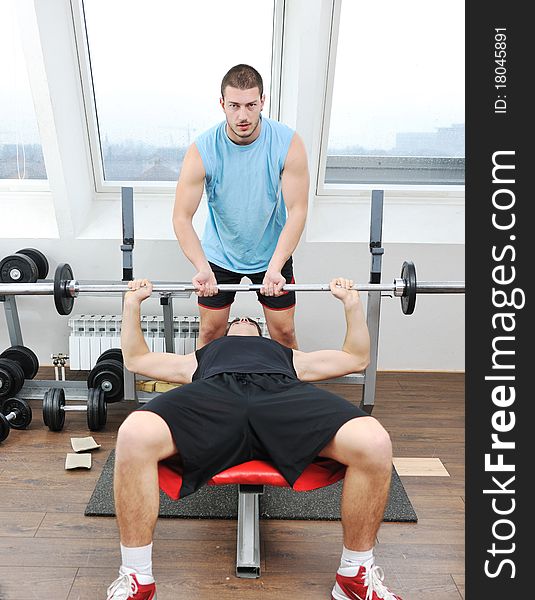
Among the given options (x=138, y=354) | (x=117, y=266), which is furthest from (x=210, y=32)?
(x=138, y=354)

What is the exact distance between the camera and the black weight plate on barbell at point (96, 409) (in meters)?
2.82

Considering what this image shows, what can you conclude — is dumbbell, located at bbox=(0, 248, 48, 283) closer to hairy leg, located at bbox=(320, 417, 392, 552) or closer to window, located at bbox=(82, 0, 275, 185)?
window, located at bbox=(82, 0, 275, 185)

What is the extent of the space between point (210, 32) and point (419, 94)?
99 centimetres

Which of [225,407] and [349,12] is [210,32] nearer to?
[349,12]

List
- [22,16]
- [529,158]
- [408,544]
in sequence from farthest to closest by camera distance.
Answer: [22,16]
[408,544]
[529,158]

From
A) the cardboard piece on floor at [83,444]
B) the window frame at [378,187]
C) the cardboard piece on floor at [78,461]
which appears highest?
the window frame at [378,187]

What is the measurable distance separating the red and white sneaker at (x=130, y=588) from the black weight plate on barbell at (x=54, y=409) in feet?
3.88

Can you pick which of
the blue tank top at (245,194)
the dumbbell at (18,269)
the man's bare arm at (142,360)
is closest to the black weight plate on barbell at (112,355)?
the dumbbell at (18,269)

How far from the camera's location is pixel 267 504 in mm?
2320

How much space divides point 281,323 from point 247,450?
908 mm

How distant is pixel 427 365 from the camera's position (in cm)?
368

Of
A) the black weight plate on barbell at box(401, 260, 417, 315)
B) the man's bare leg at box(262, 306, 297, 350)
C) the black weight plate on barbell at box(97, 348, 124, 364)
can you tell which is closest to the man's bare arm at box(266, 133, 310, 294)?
the man's bare leg at box(262, 306, 297, 350)

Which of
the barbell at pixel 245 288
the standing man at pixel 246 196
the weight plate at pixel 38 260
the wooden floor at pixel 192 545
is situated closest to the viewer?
the wooden floor at pixel 192 545

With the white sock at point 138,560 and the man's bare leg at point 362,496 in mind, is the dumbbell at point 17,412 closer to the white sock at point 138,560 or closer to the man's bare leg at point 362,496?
the white sock at point 138,560
